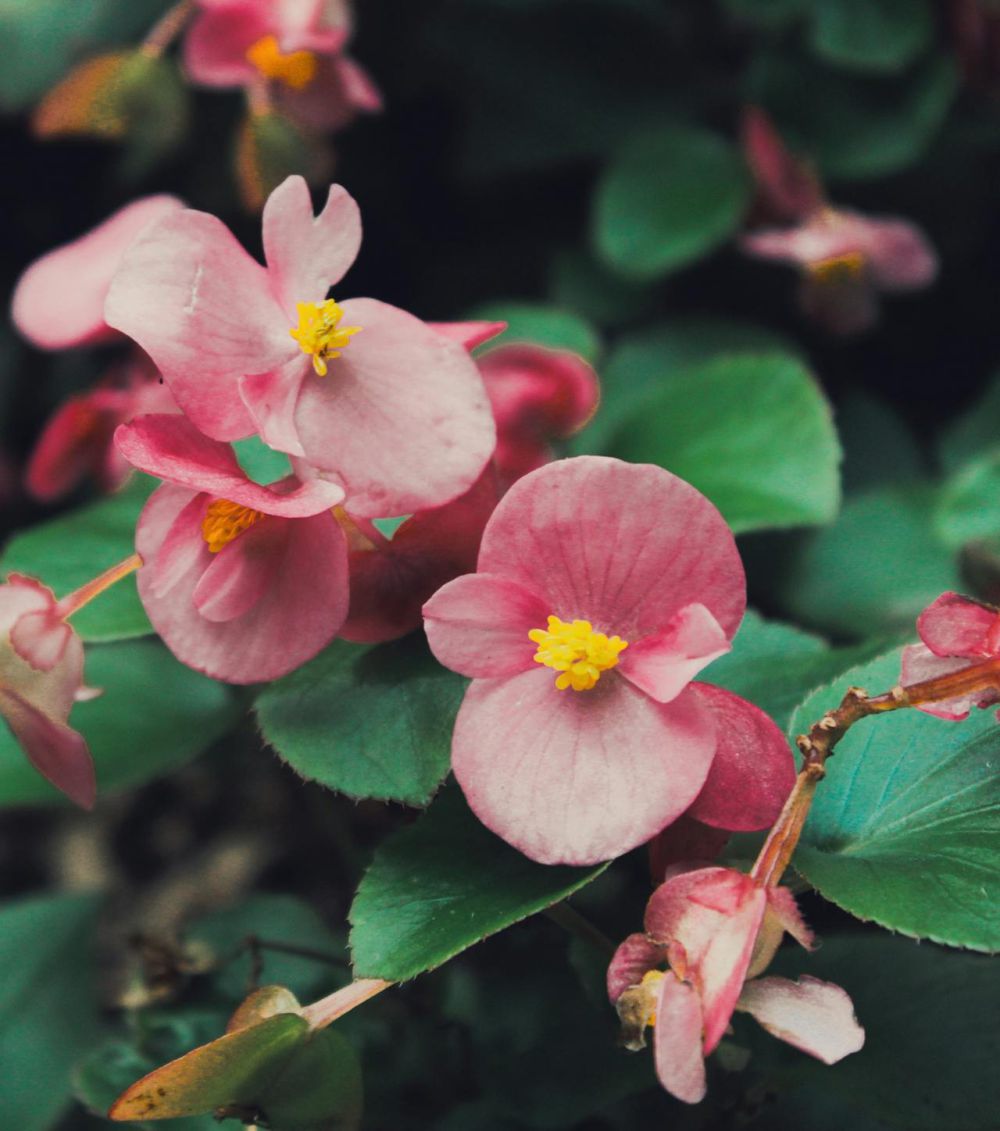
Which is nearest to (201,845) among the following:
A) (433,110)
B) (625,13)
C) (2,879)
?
(2,879)

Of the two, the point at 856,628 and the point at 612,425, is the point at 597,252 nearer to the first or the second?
the point at 612,425

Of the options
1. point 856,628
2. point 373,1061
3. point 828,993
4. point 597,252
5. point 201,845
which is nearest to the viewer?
point 828,993

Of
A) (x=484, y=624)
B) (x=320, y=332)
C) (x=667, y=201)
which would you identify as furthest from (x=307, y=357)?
(x=667, y=201)

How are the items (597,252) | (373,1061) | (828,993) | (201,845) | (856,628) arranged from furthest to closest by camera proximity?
1. (201,845)
2. (597,252)
3. (856,628)
4. (373,1061)
5. (828,993)

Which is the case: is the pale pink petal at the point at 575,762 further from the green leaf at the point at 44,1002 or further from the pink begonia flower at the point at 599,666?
the green leaf at the point at 44,1002

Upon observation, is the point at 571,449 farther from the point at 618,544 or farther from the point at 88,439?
the point at 618,544

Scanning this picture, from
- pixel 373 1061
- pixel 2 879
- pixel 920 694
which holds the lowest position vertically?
pixel 2 879

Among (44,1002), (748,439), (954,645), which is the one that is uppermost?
(954,645)
